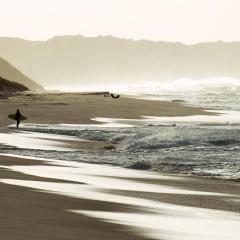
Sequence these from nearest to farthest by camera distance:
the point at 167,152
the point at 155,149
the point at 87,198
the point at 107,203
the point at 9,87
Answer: the point at 107,203, the point at 87,198, the point at 167,152, the point at 155,149, the point at 9,87

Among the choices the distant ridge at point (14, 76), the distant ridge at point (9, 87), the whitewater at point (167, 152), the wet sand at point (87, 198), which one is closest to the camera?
the wet sand at point (87, 198)

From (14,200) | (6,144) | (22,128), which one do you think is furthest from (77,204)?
(22,128)

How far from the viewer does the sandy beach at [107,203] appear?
1048 cm

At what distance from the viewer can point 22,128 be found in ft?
117

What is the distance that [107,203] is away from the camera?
520 inches

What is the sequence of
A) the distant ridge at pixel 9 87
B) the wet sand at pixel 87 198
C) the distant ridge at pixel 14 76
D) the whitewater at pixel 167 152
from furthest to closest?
the distant ridge at pixel 14 76 → the distant ridge at pixel 9 87 → the whitewater at pixel 167 152 → the wet sand at pixel 87 198

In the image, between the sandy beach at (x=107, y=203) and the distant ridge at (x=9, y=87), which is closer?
the sandy beach at (x=107, y=203)

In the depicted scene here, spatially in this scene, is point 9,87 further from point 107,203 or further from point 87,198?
point 107,203

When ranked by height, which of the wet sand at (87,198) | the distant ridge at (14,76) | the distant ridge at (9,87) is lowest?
the wet sand at (87,198)

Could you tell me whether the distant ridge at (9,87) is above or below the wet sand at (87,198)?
above

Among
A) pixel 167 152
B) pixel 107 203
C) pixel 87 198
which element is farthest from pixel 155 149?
pixel 107 203

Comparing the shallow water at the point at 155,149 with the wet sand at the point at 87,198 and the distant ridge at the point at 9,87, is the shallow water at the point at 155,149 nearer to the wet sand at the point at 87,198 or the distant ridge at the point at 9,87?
the wet sand at the point at 87,198

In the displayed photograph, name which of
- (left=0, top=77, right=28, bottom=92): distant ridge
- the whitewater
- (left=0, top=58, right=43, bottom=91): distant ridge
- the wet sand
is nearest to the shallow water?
the whitewater

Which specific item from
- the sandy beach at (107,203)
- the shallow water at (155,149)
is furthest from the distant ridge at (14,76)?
the sandy beach at (107,203)
